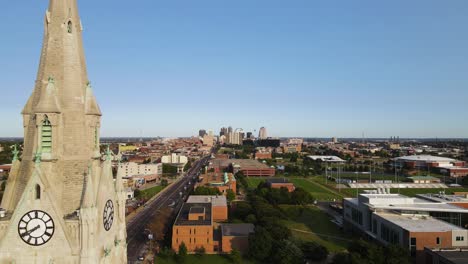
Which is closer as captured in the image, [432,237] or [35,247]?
[35,247]

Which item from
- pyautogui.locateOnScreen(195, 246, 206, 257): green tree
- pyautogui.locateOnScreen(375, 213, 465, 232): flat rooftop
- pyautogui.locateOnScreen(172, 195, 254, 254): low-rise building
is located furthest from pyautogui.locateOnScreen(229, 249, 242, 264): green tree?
pyautogui.locateOnScreen(375, 213, 465, 232): flat rooftop

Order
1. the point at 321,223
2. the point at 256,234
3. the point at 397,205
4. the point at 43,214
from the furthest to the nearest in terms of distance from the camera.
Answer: the point at 321,223
the point at 397,205
the point at 256,234
the point at 43,214

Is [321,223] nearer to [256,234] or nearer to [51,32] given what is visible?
[256,234]

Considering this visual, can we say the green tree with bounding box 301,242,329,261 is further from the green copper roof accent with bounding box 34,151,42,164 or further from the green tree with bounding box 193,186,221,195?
the green tree with bounding box 193,186,221,195

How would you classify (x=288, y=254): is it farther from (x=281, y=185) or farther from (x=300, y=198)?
(x=281, y=185)

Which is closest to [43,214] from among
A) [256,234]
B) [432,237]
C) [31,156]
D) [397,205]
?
[31,156]

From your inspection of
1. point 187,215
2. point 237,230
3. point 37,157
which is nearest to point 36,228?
point 37,157
